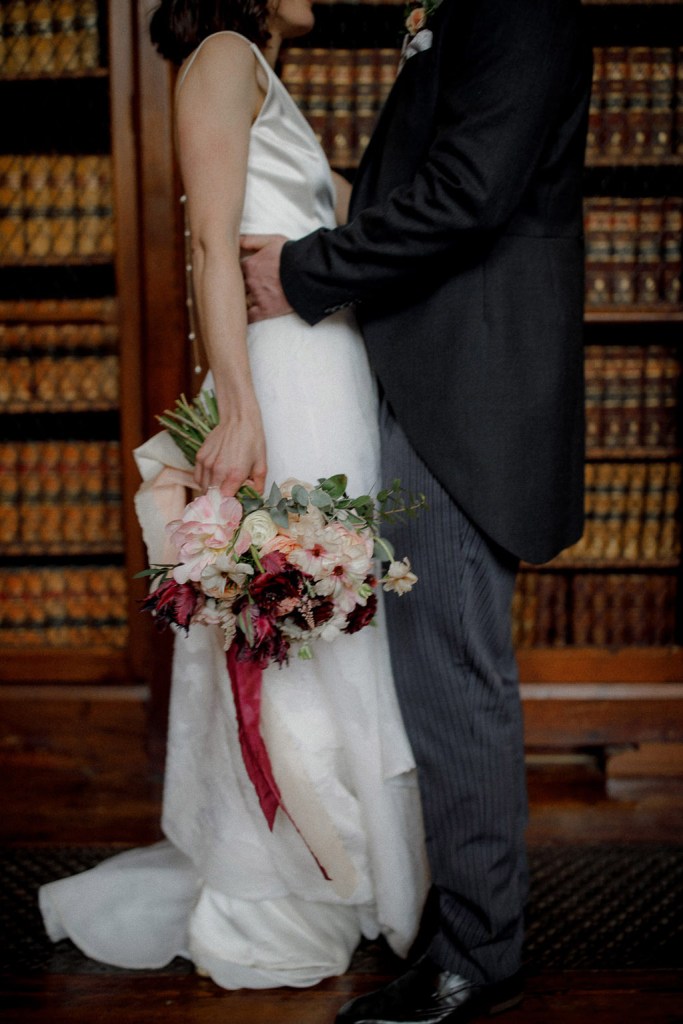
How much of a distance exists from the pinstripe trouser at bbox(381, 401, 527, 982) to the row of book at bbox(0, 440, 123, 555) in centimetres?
112

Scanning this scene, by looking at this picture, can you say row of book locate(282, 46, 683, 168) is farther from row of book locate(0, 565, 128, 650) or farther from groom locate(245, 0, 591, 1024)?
row of book locate(0, 565, 128, 650)

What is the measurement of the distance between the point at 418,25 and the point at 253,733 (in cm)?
97

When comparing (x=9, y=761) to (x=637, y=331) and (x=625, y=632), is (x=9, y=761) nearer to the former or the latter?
(x=625, y=632)

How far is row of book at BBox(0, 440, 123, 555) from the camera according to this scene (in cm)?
205

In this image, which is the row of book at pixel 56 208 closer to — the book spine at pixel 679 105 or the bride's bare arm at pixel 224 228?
the bride's bare arm at pixel 224 228

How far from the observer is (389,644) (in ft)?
3.80

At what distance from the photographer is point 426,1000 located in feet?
3.59

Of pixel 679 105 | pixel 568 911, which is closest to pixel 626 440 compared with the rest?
pixel 679 105

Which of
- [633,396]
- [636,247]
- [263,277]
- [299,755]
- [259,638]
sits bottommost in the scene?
[299,755]

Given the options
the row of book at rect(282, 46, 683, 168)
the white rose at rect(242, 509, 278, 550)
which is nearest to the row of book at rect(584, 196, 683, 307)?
the row of book at rect(282, 46, 683, 168)

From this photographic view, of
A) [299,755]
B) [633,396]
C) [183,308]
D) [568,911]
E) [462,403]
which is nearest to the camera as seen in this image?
[462,403]

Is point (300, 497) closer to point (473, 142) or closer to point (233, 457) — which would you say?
point (233, 457)

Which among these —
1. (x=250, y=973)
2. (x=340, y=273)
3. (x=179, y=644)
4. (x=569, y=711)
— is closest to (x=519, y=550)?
(x=340, y=273)

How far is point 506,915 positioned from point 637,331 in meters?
1.43
